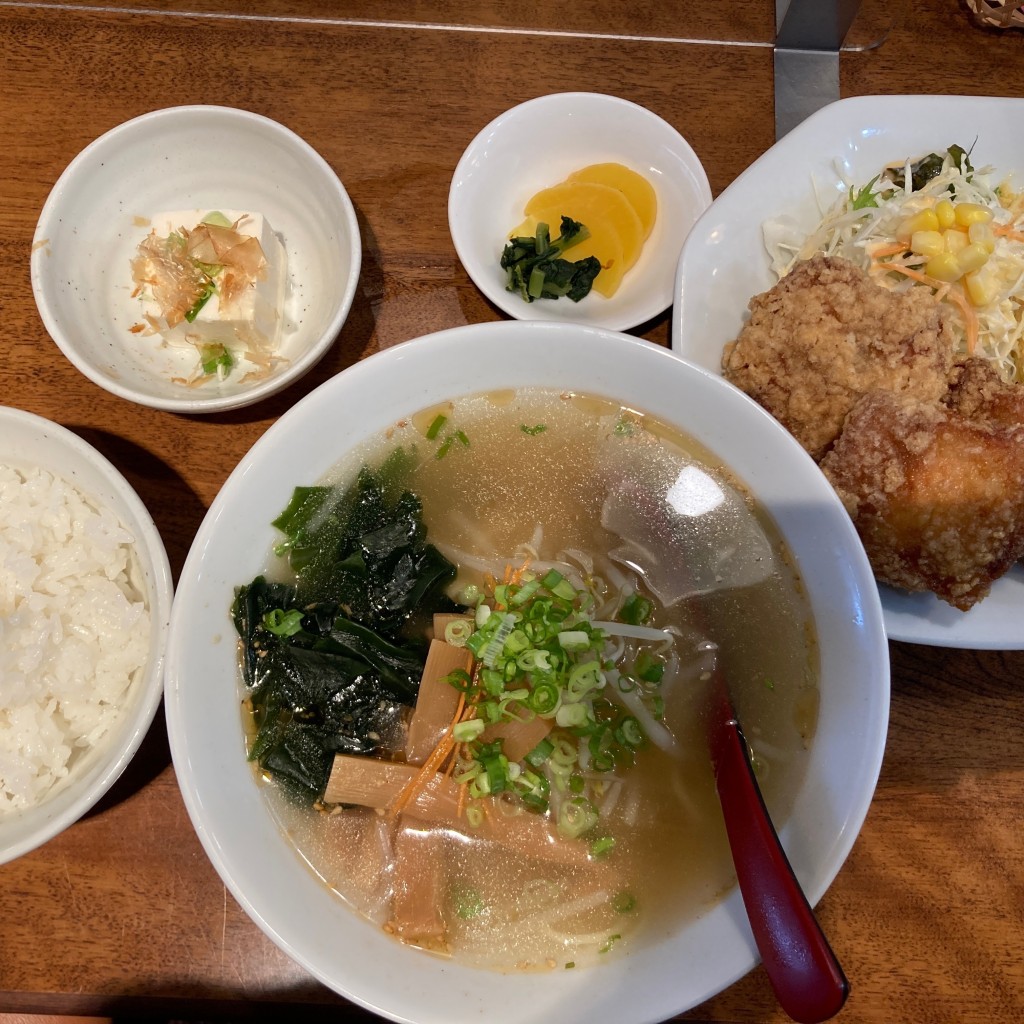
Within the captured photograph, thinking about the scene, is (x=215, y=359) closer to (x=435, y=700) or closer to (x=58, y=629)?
(x=58, y=629)

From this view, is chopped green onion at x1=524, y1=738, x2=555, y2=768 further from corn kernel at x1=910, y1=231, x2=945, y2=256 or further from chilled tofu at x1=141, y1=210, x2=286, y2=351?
corn kernel at x1=910, y1=231, x2=945, y2=256

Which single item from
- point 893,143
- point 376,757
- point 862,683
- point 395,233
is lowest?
point 376,757

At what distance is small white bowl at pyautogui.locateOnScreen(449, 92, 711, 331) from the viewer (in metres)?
1.80

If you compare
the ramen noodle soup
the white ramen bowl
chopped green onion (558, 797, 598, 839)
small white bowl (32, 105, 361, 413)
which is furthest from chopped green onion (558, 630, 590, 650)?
small white bowl (32, 105, 361, 413)

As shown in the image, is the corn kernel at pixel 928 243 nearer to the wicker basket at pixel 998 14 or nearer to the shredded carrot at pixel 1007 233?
the shredded carrot at pixel 1007 233

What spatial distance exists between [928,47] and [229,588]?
8.12ft

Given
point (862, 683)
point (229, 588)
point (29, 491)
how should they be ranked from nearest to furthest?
1. point (862, 683)
2. point (229, 588)
3. point (29, 491)

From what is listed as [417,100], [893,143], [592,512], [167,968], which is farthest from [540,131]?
[167,968]

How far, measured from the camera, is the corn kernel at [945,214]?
66.6 inches

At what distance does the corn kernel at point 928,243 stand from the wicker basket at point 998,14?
0.91 meters

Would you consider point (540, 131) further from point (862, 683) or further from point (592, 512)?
point (862, 683)

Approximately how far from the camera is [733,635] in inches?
57.6

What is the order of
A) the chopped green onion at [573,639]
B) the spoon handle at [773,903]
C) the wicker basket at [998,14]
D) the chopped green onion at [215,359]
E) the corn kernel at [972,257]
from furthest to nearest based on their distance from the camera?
1. the wicker basket at [998,14]
2. the chopped green onion at [215,359]
3. the corn kernel at [972,257]
4. the chopped green onion at [573,639]
5. the spoon handle at [773,903]

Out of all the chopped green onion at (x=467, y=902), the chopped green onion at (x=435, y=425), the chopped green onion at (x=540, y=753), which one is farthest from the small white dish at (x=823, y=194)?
the chopped green onion at (x=467, y=902)
